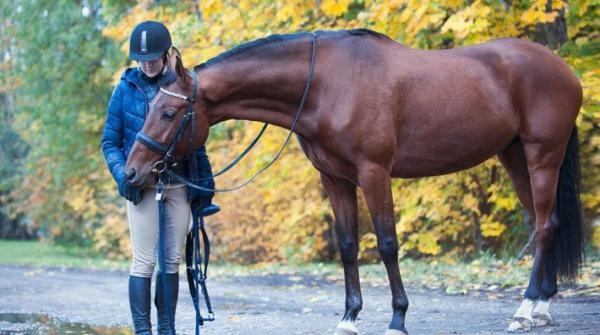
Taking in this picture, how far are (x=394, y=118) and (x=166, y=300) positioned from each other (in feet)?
6.27

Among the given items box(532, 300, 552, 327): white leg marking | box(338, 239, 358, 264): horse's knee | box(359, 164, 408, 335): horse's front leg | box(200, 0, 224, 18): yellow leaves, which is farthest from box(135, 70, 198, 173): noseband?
box(200, 0, 224, 18): yellow leaves

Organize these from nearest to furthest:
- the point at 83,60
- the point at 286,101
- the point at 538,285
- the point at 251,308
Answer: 1. the point at 286,101
2. the point at 538,285
3. the point at 251,308
4. the point at 83,60

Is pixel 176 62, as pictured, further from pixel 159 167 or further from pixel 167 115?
pixel 159 167

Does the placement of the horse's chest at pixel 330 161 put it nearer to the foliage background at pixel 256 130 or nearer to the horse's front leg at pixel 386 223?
the horse's front leg at pixel 386 223

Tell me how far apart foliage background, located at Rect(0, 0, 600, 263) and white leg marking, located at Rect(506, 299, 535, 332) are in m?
3.15

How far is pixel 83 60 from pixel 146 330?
1641cm

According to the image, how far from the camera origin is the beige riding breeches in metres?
5.59

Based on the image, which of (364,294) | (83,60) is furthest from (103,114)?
(364,294)

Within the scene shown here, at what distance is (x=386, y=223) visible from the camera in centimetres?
600

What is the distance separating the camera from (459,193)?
12773 millimetres

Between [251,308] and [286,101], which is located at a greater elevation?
[286,101]

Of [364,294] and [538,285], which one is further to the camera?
[364,294]

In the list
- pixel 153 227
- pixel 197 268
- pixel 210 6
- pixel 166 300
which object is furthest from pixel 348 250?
pixel 210 6

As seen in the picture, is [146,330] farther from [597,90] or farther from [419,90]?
[597,90]
